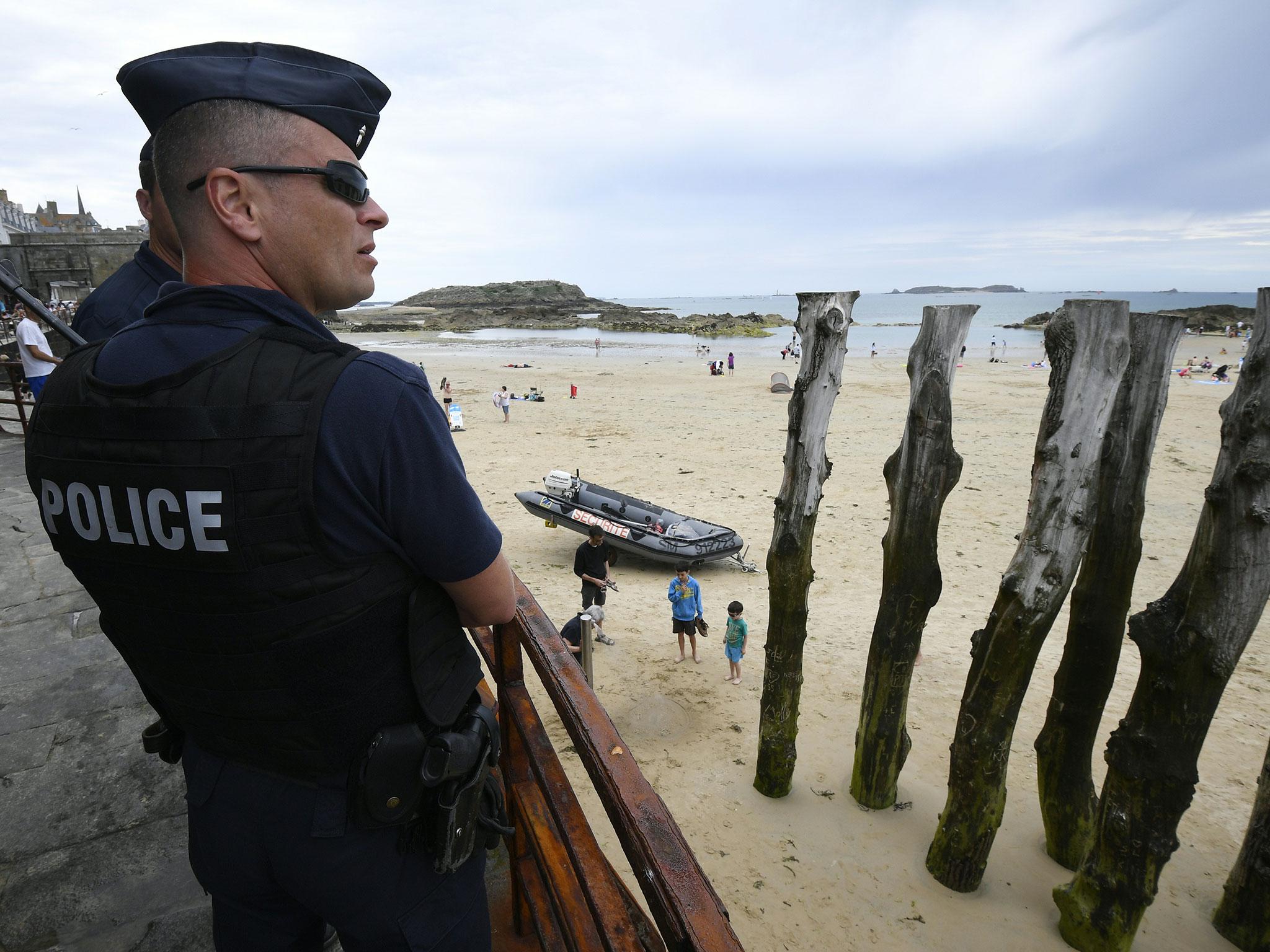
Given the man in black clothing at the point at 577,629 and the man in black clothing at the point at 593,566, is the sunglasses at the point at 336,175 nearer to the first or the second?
the man in black clothing at the point at 577,629

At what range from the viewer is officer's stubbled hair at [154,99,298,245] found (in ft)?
4.01

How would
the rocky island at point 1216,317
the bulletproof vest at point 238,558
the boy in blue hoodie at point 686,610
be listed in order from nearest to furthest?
the bulletproof vest at point 238,558
the boy in blue hoodie at point 686,610
the rocky island at point 1216,317

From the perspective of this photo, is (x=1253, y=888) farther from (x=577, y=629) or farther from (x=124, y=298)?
(x=124, y=298)

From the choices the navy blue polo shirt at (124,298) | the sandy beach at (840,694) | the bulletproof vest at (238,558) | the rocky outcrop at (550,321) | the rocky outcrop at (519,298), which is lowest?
the sandy beach at (840,694)

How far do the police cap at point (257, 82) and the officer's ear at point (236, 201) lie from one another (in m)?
0.16

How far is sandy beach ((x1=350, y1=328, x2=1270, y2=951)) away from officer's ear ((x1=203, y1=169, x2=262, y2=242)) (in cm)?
447

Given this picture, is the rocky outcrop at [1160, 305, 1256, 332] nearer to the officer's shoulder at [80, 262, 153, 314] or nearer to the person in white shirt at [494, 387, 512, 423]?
the person in white shirt at [494, 387, 512, 423]

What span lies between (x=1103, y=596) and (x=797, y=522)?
187 cm

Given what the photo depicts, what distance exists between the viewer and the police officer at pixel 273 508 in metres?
1.08

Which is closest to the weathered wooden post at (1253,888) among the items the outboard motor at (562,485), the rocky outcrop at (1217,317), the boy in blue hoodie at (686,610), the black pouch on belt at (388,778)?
the black pouch on belt at (388,778)

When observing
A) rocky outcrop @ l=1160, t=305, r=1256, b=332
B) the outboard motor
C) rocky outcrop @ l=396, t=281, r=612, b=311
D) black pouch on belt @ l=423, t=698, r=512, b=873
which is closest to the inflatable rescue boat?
the outboard motor

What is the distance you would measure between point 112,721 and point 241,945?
268 cm

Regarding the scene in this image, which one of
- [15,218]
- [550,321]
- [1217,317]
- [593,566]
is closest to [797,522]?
[593,566]

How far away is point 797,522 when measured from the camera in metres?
4.89
